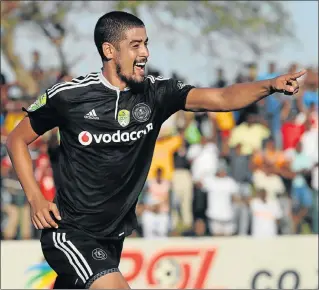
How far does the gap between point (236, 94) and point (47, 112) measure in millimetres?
1147

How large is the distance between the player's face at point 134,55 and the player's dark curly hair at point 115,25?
0.03 m

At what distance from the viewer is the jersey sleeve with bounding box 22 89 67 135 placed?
18.9 feet

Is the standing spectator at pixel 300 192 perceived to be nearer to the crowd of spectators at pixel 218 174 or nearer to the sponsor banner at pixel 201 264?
the crowd of spectators at pixel 218 174

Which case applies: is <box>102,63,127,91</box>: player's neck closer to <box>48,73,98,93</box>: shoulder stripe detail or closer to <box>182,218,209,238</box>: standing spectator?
<box>48,73,98,93</box>: shoulder stripe detail

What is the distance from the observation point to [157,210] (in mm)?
12750

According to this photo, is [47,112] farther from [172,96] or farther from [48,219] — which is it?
[172,96]

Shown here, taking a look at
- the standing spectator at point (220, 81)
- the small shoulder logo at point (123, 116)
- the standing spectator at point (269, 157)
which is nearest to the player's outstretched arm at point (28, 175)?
the small shoulder logo at point (123, 116)

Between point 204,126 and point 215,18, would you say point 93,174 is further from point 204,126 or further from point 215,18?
point 215,18

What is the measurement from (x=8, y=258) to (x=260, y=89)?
7.18m

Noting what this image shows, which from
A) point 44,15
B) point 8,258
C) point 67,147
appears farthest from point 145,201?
point 67,147

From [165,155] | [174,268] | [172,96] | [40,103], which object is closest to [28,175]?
[40,103]

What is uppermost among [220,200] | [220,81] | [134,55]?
[220,81]

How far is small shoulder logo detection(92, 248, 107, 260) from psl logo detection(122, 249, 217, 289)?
6576 millimetres

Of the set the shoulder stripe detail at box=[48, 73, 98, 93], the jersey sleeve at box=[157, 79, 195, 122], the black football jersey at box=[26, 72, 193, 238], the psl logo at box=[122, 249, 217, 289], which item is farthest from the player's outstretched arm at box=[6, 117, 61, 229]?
the psl logo at box=[122, 249, 217, 289]
